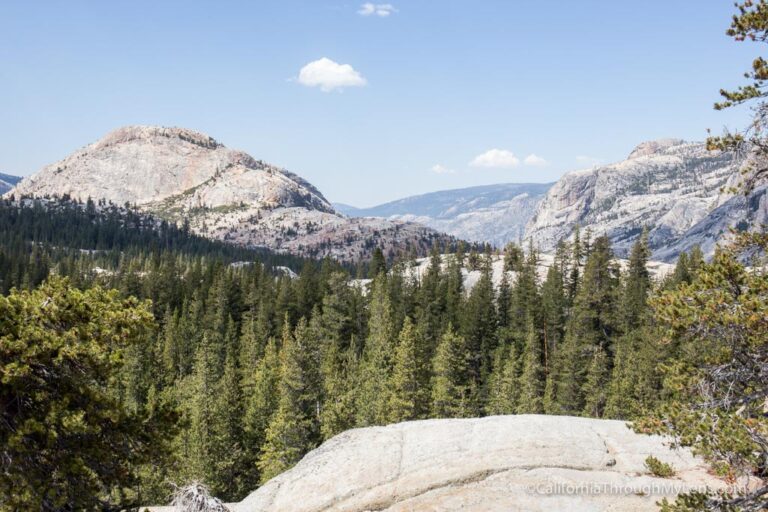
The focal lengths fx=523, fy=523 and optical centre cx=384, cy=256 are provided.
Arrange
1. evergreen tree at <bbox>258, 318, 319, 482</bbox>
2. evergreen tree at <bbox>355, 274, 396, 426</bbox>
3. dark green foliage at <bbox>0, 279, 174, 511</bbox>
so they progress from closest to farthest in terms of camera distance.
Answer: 1. dark green foliage at <bbox>0, 279, 174, 511</bbox>
2. evergreen tree at <bbox>258, 318, 319, 482</bbox>
3. evergreen tree at <bbox>355, 274, 396, 426</bbox>

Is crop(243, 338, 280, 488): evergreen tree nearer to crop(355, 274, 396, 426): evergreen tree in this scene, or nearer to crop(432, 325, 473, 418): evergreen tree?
crop(355, 274, 396, 426): evergreen tree

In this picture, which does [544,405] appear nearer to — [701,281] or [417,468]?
[417,468]

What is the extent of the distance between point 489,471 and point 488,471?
35mm

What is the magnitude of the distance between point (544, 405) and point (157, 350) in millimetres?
56198

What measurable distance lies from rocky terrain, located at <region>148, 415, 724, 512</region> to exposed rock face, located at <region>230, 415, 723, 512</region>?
4 centimetres

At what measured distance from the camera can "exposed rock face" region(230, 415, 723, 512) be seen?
647 inches

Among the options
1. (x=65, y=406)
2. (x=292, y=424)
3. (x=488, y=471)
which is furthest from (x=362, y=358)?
(x=65, y=406)

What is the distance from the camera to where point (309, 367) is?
49031mm

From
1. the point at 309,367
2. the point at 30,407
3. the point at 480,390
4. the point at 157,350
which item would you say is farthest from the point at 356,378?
the point at 30,407

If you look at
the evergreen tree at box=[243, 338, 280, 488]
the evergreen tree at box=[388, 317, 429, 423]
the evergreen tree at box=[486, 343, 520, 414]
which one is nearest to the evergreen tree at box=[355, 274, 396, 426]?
the evergreen tree at box=[388, 317, 429, 423]

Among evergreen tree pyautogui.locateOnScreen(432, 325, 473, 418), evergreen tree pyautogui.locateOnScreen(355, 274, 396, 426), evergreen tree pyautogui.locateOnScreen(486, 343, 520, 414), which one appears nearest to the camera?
evergreen tree pyautogui.locateOnScreen(355, 274, 396, 426)

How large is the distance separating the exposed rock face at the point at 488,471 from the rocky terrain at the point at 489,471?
4cm

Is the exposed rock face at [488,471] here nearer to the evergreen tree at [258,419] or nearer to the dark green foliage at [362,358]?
the dark green foliage at [362,358]

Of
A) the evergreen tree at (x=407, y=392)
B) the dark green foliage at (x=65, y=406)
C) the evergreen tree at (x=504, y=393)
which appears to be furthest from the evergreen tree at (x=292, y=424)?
the dark green foliage at (x=65, y=406)
